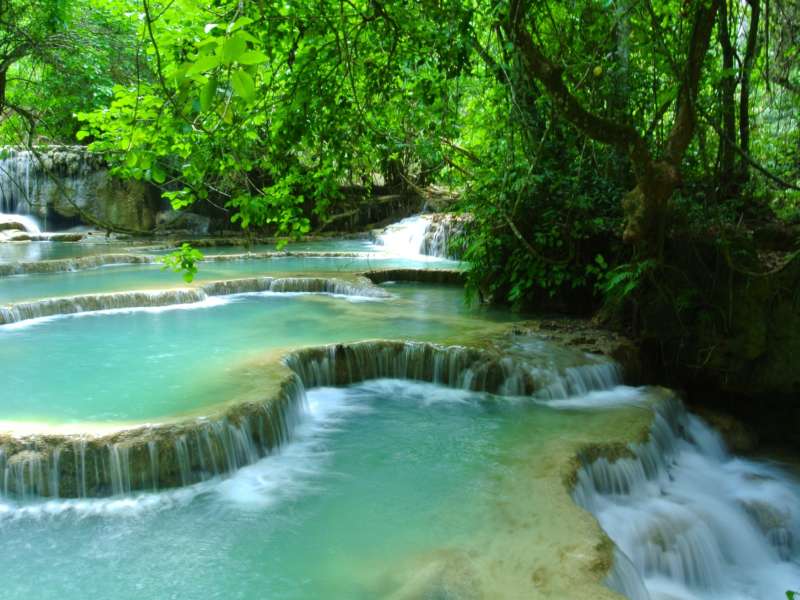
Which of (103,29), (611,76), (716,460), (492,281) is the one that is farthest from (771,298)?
(103,29)

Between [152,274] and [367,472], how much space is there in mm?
8972

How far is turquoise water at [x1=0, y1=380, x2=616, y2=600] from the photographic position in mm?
3650

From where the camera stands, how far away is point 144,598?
3.58 metres

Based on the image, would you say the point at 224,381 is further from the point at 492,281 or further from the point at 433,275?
the point at 433,275

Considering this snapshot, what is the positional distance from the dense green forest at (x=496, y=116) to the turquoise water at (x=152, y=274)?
9.58ft

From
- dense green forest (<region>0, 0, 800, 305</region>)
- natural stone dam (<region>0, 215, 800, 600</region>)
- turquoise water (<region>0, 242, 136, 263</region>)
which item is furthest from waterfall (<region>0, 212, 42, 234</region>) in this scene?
natural stone dam (<region>0, 215, 800, 600</region>)

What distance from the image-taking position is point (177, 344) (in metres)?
7.82

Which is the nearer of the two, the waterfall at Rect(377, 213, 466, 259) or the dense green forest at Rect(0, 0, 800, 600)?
the dense green forest at Rect(0, 0, 800, 600)

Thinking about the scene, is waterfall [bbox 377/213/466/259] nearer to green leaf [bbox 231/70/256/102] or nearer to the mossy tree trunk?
the mossy tree trunk

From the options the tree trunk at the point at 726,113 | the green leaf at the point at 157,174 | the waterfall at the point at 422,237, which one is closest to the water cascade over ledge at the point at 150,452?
the green leaf at the point at 157,174

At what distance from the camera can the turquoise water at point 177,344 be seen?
566cm

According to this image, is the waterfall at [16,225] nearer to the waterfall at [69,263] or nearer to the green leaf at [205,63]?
the waterfall at [69,263]

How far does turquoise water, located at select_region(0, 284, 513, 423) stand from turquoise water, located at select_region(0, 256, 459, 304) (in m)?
1.35

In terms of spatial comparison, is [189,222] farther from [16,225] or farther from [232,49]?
[232,49]
